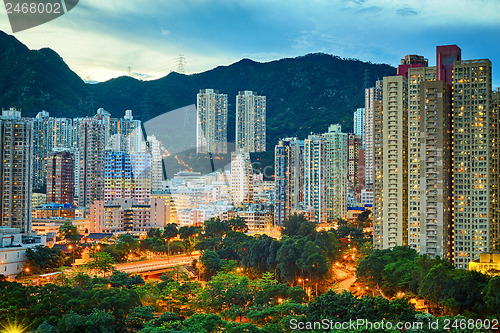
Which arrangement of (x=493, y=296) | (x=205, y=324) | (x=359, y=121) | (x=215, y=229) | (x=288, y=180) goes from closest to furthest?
(x=205, y=324)
(x=493, y=296)
(x=215, y=229)
(x=288, y=180)
(x=359, y=121)

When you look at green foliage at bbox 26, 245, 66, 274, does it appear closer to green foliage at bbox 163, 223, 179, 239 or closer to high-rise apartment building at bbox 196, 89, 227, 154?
green foliage at bbox 163, 223, 179, 239

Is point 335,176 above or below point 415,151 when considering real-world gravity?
below

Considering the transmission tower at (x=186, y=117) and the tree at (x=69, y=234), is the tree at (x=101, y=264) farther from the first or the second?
the transmission tower at (x=186, y=117)

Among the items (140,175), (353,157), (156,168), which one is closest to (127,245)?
(140,175)

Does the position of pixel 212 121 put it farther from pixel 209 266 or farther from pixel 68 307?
pixel 68 307

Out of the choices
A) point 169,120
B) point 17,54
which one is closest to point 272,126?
point 169,120

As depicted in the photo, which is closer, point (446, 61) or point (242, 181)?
point (446, 61)

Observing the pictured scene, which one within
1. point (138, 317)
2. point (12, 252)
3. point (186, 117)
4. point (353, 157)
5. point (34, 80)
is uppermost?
point (34, 80)
